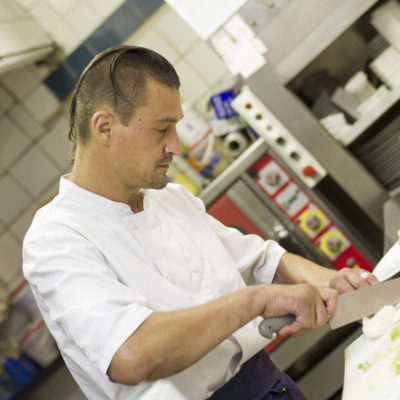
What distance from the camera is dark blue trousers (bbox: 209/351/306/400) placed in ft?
3.63

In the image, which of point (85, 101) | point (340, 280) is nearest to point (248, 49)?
point (85, 101)

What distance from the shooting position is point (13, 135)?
8.73 ft

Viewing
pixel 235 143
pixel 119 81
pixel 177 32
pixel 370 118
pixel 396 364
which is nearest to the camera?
pixel 396 364

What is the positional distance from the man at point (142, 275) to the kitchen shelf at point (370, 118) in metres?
0.69

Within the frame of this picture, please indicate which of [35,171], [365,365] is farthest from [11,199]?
[365,365]

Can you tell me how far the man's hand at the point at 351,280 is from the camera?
3.72ft

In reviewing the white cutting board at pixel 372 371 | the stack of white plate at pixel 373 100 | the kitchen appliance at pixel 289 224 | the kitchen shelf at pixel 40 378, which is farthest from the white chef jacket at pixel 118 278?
the kitchen shelf at pixel 40 378

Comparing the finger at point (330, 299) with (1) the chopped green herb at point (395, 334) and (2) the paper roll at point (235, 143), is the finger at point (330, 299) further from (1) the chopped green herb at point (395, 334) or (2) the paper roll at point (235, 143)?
(2) the paper roll at point (235, 143)

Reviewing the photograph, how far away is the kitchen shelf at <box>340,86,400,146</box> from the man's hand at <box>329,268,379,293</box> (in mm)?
772

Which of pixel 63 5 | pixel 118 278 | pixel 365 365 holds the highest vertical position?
pixel 63 5

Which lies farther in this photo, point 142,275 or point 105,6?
point 105,6

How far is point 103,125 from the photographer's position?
3.70 feet

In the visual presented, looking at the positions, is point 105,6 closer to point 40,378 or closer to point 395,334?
point 40,378

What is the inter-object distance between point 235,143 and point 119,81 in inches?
43.7
